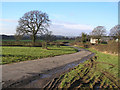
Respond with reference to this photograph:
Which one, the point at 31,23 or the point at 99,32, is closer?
the point at 31,23

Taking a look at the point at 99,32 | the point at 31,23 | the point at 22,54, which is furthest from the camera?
the point at 99,32

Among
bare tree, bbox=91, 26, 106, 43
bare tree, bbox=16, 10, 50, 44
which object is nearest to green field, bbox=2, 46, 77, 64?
bare tree, bbox=16, 10, 50, 44

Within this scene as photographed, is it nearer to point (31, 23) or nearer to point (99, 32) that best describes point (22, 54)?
point (31, 23)

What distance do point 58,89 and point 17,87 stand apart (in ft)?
5.38

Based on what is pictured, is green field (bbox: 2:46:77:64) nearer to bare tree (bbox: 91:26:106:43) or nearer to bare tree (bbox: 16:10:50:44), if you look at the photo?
bare tree (bbox: 16:10:50:44)

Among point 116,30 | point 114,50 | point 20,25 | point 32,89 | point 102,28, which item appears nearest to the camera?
point 32,89

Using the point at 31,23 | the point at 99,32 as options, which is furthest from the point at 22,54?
Answer: the point at 99,32

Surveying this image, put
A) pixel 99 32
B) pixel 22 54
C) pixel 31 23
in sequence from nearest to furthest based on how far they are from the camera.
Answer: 1. pixel 22 54
2. pixel 31 23
3. pixel 99 32

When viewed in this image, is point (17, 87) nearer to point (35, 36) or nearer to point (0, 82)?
point (0, 82)

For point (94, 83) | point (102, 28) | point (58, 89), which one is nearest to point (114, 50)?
point (94, 83)

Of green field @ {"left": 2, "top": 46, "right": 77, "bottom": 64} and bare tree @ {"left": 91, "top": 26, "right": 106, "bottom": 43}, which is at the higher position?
bare tree @ {"left": 91, "top": 26, "right": 106, "bottom": 43}

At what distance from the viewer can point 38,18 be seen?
3888cm

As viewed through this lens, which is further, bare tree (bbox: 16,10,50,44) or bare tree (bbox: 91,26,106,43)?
bare tree (bbox: 91,26,106,43)

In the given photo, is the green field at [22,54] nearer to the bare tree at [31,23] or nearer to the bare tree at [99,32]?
the bare tree at [31,23]
